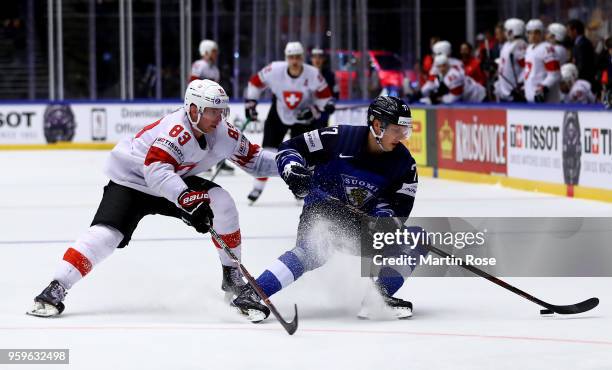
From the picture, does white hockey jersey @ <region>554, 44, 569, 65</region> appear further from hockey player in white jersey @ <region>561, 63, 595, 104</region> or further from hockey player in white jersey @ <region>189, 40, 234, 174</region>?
hockey player in white jersey @ <region>189, 40, 234, 174</region>

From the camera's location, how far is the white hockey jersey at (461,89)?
1468 centimetres

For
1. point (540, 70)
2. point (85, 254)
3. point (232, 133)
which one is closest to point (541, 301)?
point (232, 133)

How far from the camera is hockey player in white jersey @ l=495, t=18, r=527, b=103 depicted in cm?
1397

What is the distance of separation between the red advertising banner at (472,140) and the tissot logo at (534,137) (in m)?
0.22

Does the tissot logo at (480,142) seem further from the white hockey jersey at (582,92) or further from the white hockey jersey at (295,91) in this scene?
the white hockey jersey at (295,91)

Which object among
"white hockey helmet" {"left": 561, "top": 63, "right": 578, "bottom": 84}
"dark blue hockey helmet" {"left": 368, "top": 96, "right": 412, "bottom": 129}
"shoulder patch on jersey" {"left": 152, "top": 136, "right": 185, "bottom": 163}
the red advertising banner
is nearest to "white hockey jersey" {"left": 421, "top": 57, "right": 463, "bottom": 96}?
the red advertising banner

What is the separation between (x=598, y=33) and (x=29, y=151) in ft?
29.8

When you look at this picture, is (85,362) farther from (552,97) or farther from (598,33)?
(598,33)

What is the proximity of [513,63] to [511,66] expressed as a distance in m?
0.04

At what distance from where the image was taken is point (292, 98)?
11422mm

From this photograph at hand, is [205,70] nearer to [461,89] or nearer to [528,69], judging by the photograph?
[461,89]

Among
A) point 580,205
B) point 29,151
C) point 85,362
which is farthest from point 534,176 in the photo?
point 29,151

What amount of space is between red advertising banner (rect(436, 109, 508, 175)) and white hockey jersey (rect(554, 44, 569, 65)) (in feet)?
3.29

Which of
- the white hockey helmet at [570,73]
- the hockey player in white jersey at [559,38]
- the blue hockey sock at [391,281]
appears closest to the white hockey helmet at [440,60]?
the hockey player in white jersey at [559,38]
